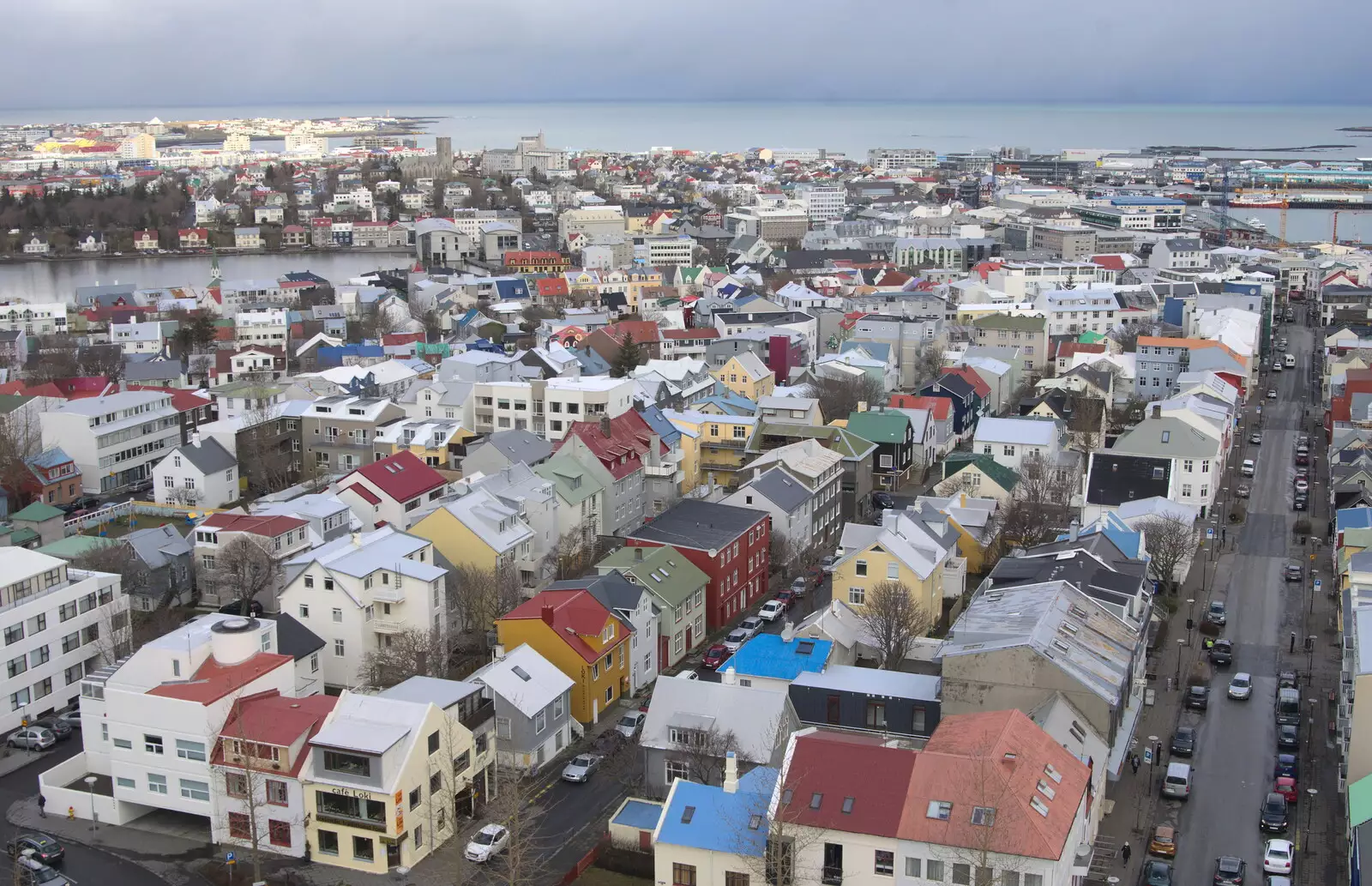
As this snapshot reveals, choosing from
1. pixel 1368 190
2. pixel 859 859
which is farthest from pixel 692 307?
pixel 1368 190

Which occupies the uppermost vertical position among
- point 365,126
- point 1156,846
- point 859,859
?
point 365,126

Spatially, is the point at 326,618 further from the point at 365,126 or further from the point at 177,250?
the point at 365,126

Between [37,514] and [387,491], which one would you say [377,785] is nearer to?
[387,491]

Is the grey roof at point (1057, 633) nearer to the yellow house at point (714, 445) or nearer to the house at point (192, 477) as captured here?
the yellow house at point (714, 445)

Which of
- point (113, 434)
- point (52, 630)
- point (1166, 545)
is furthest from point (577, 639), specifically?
point (113, 434)

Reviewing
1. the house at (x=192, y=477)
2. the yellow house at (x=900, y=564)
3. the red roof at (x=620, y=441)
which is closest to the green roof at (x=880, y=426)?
the red roof at (x=620, y=441)

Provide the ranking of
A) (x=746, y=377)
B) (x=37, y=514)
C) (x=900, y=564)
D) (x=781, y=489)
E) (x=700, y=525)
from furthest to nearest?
(x=746, y=377)
(x=781, y=489)
(x=37, y=514)
(x=700, y=525)
(x=900, y=564)
